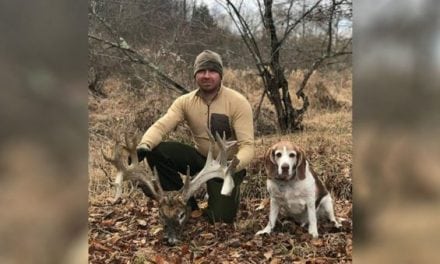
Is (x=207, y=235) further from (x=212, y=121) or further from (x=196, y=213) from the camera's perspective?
(x=212, y=121)

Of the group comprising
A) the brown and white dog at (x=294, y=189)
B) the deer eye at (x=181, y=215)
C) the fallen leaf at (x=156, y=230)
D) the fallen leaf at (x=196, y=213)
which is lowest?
the fallen leaf at (x=156, y=230)

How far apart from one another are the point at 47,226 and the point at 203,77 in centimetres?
166

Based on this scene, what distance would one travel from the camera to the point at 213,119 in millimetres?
3090

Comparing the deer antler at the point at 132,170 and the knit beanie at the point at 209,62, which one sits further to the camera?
the knit beanie at the point at 209,62

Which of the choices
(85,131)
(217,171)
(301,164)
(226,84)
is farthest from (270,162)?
(85,131)

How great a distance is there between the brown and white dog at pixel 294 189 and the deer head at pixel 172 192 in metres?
0.22

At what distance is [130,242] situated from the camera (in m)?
2.76

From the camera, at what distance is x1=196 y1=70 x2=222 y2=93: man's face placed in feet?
10.0

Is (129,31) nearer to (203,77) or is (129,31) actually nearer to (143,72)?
(143,72)

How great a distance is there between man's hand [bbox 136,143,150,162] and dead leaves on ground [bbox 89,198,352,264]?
0.92 ft

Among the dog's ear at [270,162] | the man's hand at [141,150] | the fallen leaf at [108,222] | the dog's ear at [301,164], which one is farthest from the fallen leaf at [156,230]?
the dog's ear at [301,164]

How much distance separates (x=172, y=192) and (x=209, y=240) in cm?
34

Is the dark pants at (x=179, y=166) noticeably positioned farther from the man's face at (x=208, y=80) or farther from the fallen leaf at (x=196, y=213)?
the man's face at (x=208, y=80)

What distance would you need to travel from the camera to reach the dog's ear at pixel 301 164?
2852 mm
